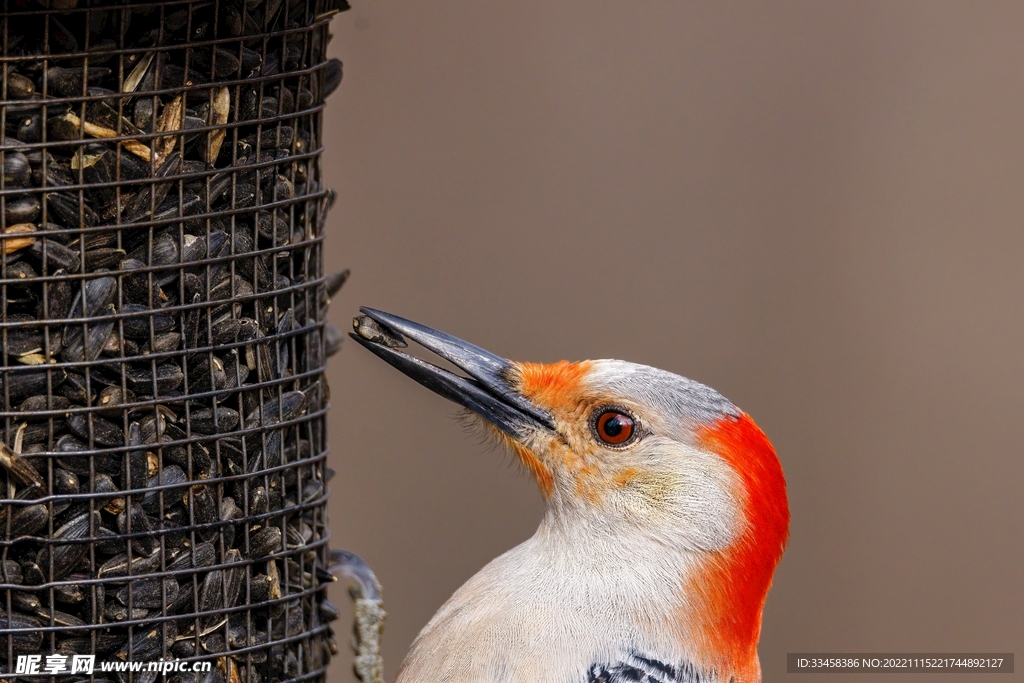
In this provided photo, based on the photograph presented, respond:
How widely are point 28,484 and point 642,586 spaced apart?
109 centimetres

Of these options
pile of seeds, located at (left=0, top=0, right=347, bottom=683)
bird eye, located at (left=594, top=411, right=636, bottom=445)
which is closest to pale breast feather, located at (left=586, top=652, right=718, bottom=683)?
bird eye, located at (left=594, top=411, right=636, bottom=445)

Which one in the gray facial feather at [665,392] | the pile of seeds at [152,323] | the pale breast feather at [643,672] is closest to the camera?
the pile of seeds at [152,323]

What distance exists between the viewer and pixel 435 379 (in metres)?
2.29

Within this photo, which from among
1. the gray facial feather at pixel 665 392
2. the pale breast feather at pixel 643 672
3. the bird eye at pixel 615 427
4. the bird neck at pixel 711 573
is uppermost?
the gray facial feather at pixel 665 392

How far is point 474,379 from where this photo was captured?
7.77 feet

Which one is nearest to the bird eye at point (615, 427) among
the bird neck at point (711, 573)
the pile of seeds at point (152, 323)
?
the bird neck at point (711, 573)

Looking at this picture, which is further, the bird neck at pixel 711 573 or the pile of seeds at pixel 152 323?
the bird neck at pixel 711 573

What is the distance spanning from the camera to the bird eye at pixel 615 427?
7.59 feet

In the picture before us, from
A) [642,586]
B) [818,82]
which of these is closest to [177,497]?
[642,586]

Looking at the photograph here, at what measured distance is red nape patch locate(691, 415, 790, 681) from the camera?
222 centimetres

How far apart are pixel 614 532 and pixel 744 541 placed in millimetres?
242

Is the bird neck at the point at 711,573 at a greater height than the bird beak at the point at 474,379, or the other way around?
the bird beak at the point at 474,379

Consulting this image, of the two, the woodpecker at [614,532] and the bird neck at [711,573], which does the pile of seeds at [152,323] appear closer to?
the woodpecker at [614,532]

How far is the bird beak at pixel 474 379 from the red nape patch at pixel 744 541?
1.17ft
